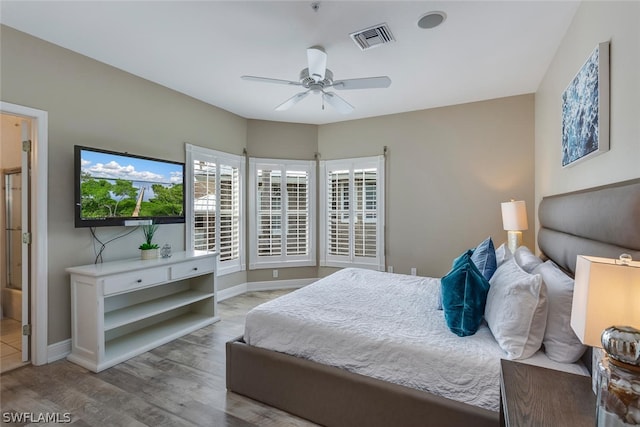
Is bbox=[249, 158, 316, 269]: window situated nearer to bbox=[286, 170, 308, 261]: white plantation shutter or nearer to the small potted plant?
bbox=[286, 170, 308, 261]: white plantation shutter

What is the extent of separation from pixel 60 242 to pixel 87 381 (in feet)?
4.20

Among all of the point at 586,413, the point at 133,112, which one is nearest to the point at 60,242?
the point at 133,112

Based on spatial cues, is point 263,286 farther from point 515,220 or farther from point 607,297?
point 607,297

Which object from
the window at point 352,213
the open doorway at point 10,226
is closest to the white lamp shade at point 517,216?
the window at point 352,213

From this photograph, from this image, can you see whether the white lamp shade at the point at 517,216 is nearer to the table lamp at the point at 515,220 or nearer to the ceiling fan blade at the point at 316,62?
the table lamp at the point at 515,220

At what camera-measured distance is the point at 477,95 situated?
3.97 metres

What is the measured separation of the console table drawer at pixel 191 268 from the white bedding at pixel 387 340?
4.65 feet

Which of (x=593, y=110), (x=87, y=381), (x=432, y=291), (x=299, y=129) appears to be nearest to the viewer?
(x=593, y=110)

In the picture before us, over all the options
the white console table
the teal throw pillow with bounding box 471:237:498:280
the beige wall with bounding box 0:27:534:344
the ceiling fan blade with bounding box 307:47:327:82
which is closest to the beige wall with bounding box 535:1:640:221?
the teal throw pillow with bounding box 471:237:498:280

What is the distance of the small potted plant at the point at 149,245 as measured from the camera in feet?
10.6

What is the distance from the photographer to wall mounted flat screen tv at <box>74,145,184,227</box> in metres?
2.83

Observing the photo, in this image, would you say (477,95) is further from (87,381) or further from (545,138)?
(87,381)

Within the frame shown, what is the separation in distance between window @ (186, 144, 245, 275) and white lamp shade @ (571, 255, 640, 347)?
4.04 meters

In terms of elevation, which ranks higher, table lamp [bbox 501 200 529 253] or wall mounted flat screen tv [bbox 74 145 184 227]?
wall mounted flat screen tv [bbox 74 145 184 227]
